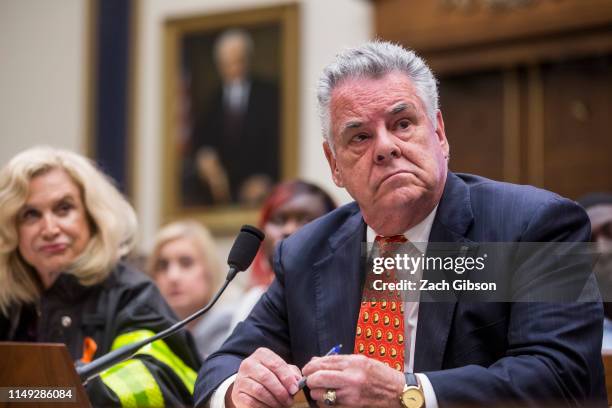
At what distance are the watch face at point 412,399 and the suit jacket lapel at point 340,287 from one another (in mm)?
447

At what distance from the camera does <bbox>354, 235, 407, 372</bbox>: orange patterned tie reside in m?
2.37

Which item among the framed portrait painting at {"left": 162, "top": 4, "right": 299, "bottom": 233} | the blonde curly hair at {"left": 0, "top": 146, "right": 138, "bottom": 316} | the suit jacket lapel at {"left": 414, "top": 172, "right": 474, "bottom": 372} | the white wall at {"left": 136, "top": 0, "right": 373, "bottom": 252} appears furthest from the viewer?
the framed portrait painting at {"left": 162, "top": 4, "right": 299, "bottom": 233}

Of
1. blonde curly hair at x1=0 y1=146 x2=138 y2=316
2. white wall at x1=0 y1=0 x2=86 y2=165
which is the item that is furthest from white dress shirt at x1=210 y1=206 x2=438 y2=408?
white wall at x1=0 y1=0 x2=86 y2=165

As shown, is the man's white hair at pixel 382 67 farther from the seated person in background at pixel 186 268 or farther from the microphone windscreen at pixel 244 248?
the seated person in background at pixel 186 268

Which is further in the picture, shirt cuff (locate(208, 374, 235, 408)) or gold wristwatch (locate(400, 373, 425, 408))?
shirt cuff (locate(208, 374, 235, 408))

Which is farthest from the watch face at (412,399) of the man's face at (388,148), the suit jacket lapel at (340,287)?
the man's face at (388,148)

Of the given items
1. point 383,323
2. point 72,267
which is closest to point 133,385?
point 72,267

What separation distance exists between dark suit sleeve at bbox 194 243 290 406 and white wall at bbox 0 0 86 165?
6.80m

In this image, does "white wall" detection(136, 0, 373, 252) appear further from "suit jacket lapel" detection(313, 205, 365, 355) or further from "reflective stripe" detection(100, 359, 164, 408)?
"suit jacket lapel" detection(313, 205, 365, 355)

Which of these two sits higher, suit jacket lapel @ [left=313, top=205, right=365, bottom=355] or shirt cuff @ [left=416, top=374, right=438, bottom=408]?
suit jacket lapel @ [left=313, top=205, right=365, bottom=355]

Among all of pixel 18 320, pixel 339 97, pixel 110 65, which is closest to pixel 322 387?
pixel 339 97

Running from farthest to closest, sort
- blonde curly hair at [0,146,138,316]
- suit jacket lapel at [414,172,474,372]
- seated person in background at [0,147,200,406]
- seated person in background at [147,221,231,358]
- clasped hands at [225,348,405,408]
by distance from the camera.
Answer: seated person in background at [147,221,231,358] < blonde curly hair at [0,146,138,316] < seated person in background at [0,147,200,406] < suit jacket lapel at [414,172,474,372] < clasped hands at [225,348,405,408]

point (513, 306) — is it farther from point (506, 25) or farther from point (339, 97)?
point (506, 25)

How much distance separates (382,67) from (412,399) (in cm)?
88
